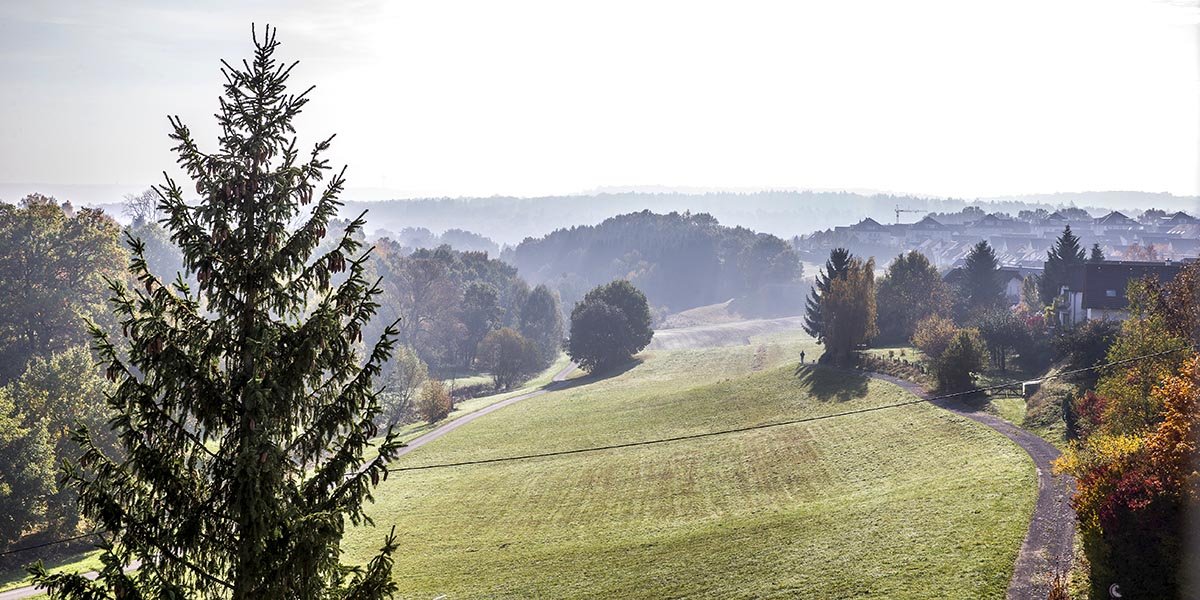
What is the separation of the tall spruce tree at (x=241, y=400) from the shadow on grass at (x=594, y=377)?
69.1 metres

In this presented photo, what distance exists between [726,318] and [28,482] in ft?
432

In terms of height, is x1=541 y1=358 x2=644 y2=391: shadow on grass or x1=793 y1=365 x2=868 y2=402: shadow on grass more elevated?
x1=793 y1=365 x2=868 y2=402: shadow on grass

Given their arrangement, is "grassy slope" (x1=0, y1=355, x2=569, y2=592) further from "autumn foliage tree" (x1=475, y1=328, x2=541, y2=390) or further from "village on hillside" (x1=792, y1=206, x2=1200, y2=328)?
"village on hillside" (x1=792, y1=206, x2=1200, y2=328)

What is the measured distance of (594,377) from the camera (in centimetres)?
8838

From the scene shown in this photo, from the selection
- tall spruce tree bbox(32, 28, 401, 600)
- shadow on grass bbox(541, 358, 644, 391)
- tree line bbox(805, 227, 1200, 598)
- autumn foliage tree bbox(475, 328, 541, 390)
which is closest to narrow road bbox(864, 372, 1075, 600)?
tree line bbox(805, 227, 1200, 598)

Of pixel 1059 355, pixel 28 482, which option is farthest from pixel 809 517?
pixel 28 482

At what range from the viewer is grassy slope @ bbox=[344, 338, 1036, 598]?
23812 millimetres

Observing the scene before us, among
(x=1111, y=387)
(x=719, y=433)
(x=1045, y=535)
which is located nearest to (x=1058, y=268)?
(x=719, y=433)

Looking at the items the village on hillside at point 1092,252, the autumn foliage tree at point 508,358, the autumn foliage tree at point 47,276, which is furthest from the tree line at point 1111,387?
the autumn foliage tree at point 47,276

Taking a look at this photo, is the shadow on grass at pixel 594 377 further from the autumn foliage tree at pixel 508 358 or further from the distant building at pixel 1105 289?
the distant building at pixel 1105 289

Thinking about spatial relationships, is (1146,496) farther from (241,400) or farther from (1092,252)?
(1092,252)

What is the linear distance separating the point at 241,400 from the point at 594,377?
76.9 metres

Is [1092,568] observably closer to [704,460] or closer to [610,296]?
[704,460]

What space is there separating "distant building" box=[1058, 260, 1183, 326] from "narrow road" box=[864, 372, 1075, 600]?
32.4 meters
